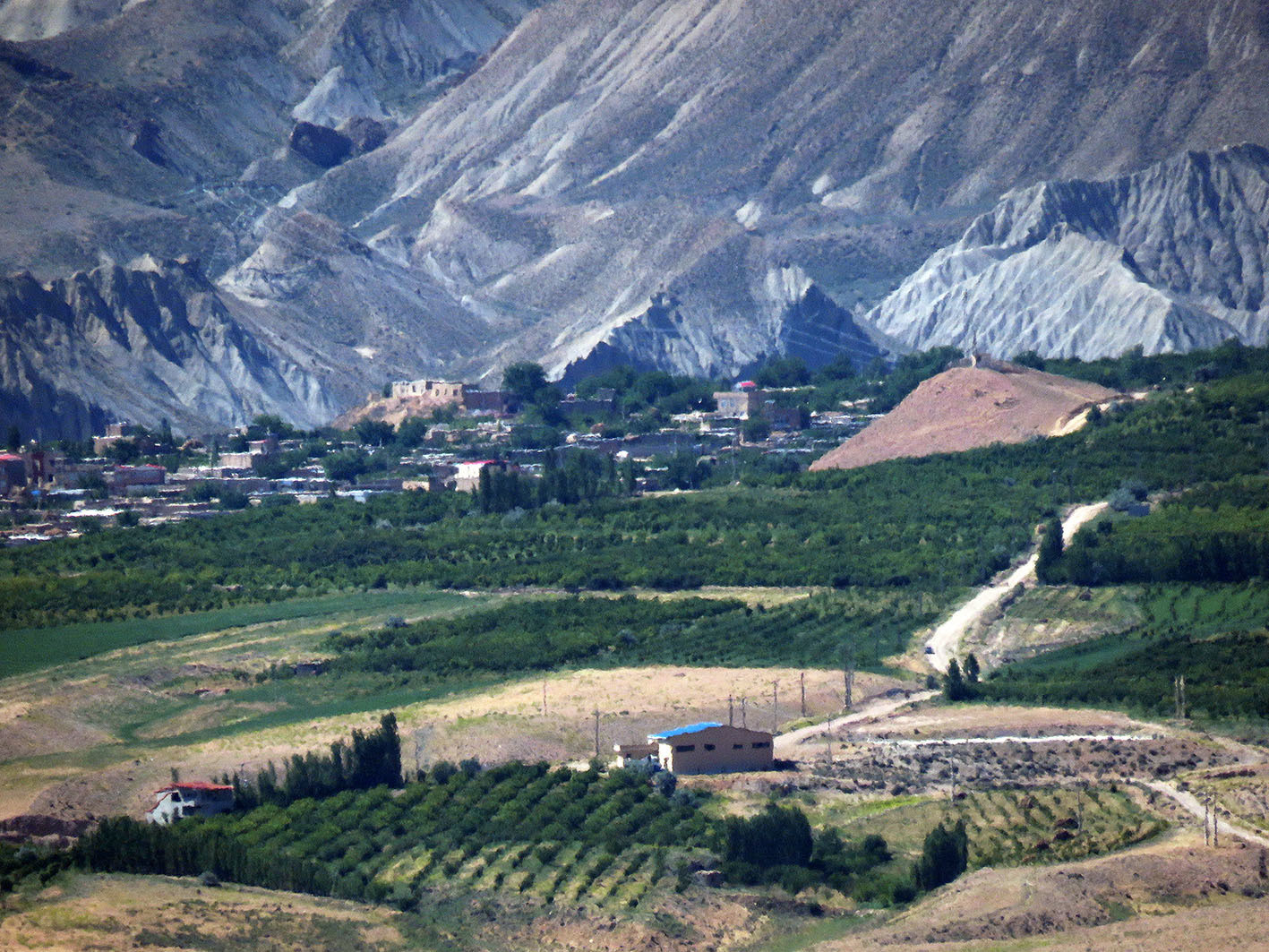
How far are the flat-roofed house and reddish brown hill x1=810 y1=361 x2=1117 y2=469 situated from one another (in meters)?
50.9

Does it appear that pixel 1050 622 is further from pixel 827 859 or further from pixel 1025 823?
pixel 827 859

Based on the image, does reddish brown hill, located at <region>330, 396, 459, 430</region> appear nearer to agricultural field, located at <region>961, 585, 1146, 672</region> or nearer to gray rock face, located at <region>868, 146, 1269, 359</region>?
gray rock face, located at <region>868, 146, 1269, 359</region>

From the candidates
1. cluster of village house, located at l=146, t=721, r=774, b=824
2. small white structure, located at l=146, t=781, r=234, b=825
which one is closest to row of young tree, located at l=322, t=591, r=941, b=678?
cluster of village house, located at l=146, t=721, r=774, b=824

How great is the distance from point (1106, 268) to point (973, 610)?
10101 centimetres

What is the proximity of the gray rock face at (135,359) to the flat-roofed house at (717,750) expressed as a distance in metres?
93.8

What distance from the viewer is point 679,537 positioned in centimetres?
9169

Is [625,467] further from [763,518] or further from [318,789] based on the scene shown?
[318,789]

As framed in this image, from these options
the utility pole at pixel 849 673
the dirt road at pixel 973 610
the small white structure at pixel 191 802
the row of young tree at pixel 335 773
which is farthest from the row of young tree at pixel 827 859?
the dirt road at pixel 973 610

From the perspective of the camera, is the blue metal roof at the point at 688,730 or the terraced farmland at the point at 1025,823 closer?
the terraced farmland at the point at 1025,823

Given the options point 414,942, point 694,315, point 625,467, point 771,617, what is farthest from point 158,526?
point 694,315

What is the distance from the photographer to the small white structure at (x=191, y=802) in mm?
55156

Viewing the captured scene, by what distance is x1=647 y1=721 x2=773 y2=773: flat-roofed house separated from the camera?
192 feet

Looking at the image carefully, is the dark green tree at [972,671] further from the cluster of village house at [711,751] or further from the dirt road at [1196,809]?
the dirt road at [1196,809]

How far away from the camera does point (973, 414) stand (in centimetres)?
11694
